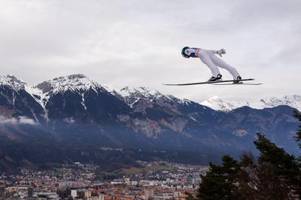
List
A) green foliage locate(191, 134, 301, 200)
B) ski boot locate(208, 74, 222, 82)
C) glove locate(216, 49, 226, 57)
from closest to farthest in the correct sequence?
glove locate(216, 49, 226, 57), ski boot locate(208, 74, 222, 82), green foliage locate(191, 134, 301, 200)

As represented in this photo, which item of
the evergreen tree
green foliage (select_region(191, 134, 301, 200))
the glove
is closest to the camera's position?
the glove

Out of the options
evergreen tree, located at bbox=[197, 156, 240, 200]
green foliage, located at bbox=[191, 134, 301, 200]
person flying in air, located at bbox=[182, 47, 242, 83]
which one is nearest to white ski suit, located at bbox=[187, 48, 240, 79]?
person flying in air, located at bbox=[182, 47, 242, 83]

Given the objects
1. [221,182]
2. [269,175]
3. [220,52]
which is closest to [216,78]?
[220,52]

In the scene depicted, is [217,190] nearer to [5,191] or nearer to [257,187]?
[257,187]

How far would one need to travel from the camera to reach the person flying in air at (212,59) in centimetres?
1627

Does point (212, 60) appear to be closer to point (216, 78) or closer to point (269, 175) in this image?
point (216, 78)

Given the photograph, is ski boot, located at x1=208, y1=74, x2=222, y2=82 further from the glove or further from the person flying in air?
the glove

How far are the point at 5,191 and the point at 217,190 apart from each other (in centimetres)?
16026

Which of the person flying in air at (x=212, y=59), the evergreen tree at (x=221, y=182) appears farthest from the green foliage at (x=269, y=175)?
the person flying in air at (x=212, y=59)

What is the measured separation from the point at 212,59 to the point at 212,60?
4 cm

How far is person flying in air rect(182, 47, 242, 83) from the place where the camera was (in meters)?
16.3

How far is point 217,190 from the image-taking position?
32.2 m

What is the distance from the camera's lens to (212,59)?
1662 centimetres

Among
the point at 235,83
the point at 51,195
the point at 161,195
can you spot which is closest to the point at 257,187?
the point at 235,83
